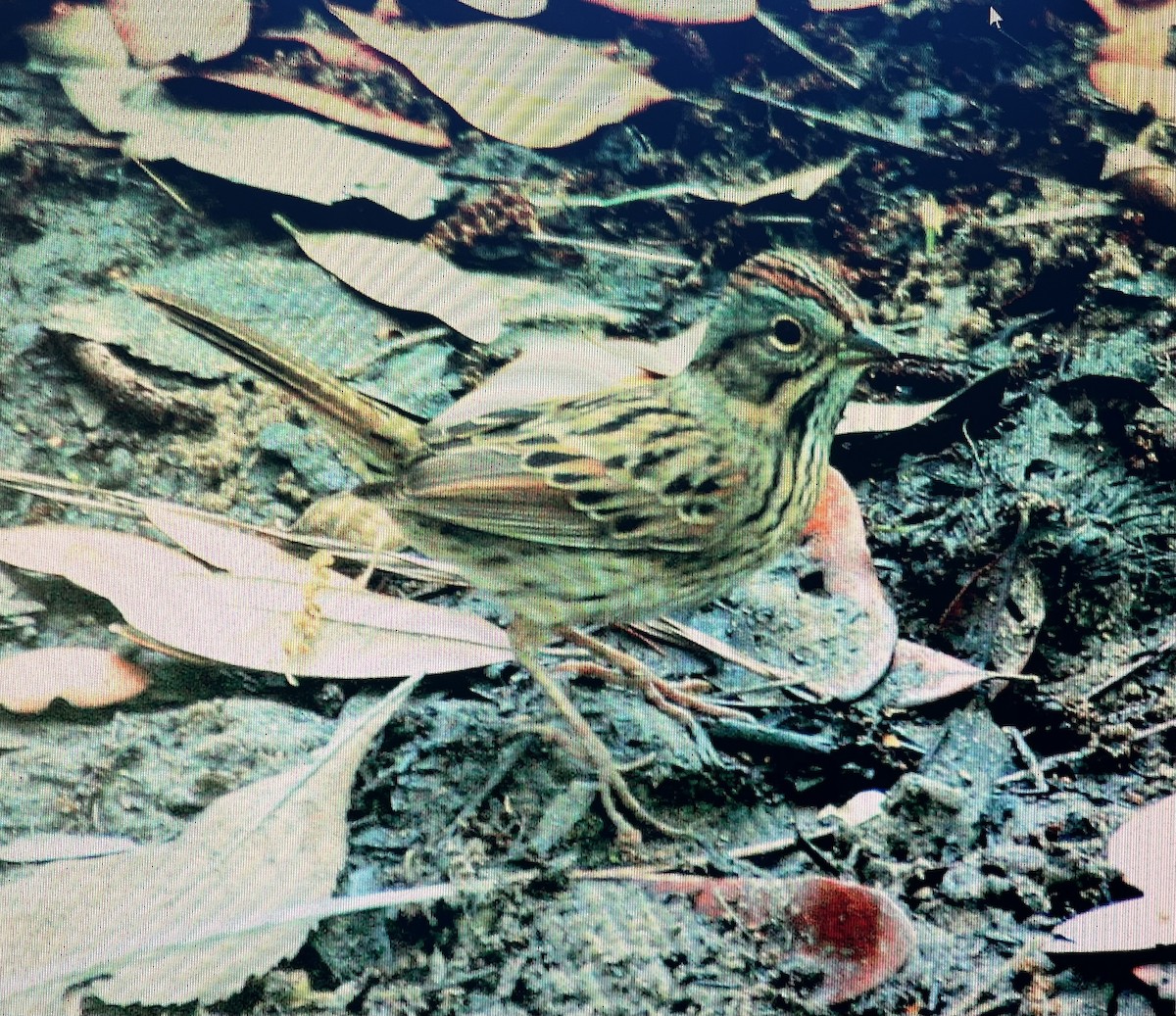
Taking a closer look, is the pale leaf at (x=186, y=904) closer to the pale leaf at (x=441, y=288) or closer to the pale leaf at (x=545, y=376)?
the pale leaf at (x=545, y=376)

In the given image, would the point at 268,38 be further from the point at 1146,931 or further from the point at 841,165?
the point at 1146,931

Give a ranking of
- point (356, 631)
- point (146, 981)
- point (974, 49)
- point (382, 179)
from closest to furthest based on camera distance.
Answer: point (146, 981) → point (356, 631) → point (382, 179) → point (974, 49)

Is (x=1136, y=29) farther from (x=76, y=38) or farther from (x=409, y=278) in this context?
(x=76, y=38)

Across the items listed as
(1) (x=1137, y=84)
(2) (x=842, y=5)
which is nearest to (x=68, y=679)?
(2) (x=842, y=5)

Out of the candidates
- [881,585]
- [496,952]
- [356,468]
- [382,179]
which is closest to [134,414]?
[356,468]

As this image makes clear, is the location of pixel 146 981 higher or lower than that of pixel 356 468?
lower

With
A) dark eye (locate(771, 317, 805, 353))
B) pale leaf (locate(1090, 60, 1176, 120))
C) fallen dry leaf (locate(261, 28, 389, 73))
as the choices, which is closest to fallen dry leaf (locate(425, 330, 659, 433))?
dark eye (locate(771, 317, 805, 353))

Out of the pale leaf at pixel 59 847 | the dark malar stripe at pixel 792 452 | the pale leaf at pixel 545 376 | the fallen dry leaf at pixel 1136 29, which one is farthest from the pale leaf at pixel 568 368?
the fallen dry leaf at pixel 1136 29
